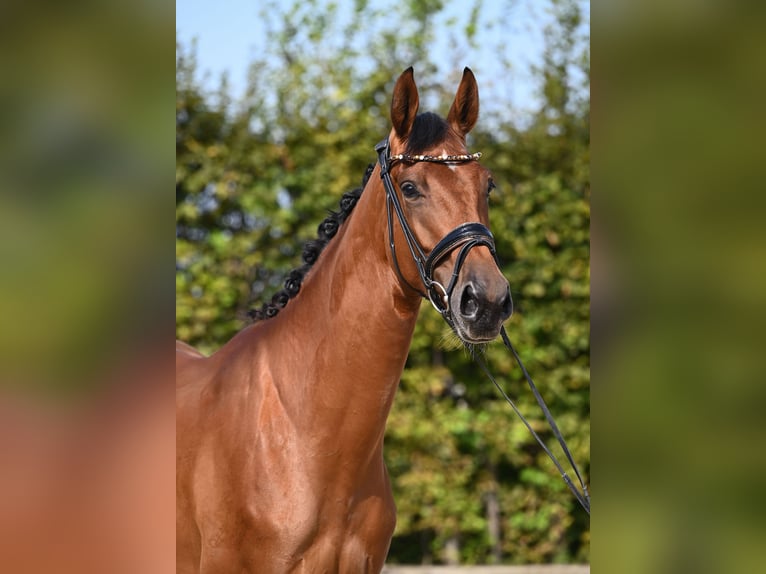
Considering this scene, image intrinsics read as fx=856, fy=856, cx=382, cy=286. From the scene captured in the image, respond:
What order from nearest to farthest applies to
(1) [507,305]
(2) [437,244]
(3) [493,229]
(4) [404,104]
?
(1) [507,305] → (2) [437,244] → (4) [404,104] → (3) [493,229]

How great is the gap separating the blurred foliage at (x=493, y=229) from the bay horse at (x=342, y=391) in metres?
3.40

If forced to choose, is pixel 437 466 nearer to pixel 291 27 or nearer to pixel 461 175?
pixel 291 27

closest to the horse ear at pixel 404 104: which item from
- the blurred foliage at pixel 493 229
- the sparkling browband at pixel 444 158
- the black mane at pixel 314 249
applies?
the sparkling browband at pixel 444 158

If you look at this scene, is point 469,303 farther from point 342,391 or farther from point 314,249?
point 314,249

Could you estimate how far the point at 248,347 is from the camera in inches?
128

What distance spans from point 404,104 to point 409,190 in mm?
318

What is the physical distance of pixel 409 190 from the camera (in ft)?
9.02

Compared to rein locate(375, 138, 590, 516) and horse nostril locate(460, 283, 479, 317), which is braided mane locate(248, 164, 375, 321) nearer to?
rein locate(375, 138, 590, 516)

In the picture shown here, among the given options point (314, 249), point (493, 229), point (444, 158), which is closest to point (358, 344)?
point (314, 249)

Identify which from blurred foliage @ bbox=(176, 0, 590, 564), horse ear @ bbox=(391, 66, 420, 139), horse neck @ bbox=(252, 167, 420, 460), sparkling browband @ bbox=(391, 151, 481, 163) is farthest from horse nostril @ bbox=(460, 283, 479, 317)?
blurred foliage @ bbox=(176, 0, 590, 564)

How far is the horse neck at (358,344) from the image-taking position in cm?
285
